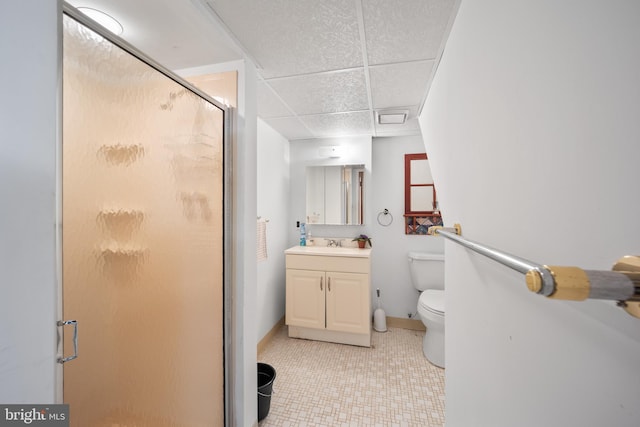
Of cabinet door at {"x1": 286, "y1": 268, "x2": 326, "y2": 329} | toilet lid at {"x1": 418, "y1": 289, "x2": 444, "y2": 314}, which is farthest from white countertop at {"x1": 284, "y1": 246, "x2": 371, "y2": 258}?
toilet lid at {"x1": 418, "y1": 289, "x2": 444, "y2": 314}

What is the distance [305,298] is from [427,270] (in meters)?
1.26

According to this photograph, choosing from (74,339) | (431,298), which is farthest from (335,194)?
(74,339)

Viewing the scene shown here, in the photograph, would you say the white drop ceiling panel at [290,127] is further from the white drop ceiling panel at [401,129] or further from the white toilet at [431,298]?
the white toilet at [431,298]

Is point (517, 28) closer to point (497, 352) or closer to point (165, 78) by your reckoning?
point (497, 352)

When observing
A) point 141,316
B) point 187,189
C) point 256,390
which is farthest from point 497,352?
point 256,390

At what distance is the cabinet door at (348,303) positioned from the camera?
2287mm

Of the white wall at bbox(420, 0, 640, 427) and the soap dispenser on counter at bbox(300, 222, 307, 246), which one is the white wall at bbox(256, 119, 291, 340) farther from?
the white wall at bbox(420, 0, 640, 427)

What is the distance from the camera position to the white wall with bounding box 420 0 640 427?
11.1 inches

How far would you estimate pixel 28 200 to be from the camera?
1.69 ft

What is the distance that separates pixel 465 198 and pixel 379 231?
2.09 m

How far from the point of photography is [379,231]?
9.23ft

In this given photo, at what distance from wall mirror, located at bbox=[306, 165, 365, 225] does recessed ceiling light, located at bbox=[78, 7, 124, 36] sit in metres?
1.94

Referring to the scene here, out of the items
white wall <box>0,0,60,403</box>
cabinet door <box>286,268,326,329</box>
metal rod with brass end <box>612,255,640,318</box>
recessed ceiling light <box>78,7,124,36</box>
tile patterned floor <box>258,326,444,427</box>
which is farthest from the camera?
cabinet door <box>286,268,326,329</box>

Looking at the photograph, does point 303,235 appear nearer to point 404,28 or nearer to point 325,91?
point 325,91
